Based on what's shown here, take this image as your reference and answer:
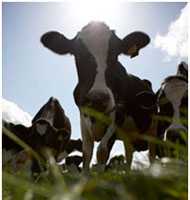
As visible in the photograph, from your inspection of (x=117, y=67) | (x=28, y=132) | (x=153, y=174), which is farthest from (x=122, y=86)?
(x=153, y=174)

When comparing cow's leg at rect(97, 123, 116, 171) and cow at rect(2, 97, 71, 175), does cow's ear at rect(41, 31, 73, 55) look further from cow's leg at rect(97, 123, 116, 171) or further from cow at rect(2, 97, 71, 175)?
cow at rect(2, 97, 71, 175)

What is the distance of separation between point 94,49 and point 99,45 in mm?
94

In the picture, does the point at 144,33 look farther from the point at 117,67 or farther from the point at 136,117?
the point at 136,117

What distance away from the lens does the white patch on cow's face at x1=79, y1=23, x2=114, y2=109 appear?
6117mm

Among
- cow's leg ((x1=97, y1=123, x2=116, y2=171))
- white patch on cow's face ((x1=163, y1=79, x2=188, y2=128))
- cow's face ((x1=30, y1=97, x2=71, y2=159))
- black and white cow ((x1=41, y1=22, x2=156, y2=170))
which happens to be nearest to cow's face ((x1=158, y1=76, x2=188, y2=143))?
white patch on cow's face ((x1=163, y1=79, x2=188, y2=128))

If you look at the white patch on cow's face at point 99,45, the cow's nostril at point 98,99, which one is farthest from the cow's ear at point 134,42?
the cow's nostril at point 98,99

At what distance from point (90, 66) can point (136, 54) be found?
63 centimetres

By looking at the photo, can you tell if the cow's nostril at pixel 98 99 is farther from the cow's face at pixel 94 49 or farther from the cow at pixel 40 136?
the cow at pixel 40 136

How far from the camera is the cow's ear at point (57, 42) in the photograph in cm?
696

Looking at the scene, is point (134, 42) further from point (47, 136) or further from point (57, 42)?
point (47, 136)

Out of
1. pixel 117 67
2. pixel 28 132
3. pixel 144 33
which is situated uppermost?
pixel 144 33

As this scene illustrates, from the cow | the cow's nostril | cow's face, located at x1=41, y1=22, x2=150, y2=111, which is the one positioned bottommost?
the cow

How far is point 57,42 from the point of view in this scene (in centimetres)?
705

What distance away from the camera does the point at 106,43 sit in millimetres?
6633
